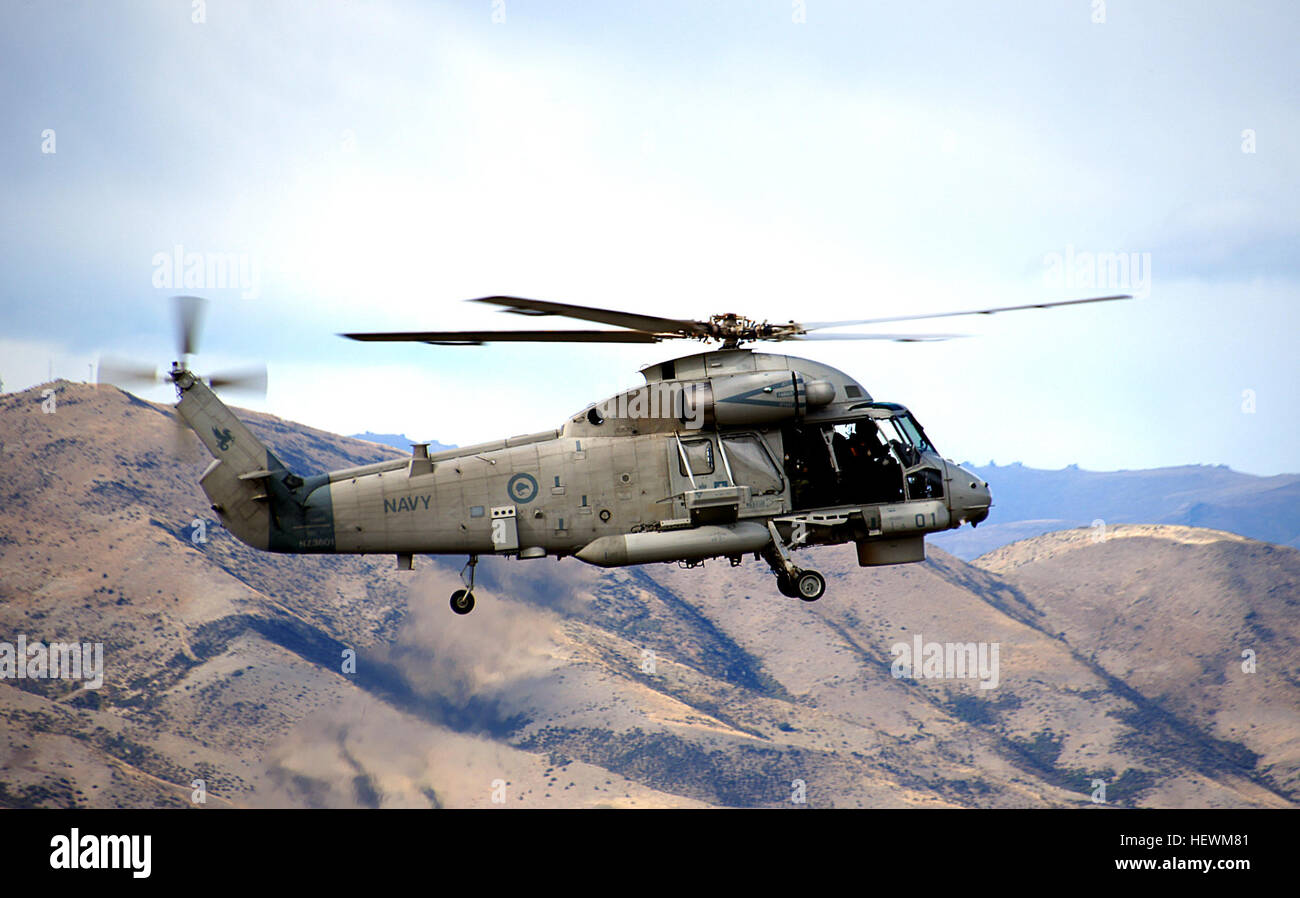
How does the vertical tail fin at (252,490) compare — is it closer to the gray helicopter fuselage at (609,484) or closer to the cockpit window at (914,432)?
the gray helicopter fuselage at (609,484)

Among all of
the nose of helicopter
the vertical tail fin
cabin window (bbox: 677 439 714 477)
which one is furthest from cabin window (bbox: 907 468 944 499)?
the vertical tail fin

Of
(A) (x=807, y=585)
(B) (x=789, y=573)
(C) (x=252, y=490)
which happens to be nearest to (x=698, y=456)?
(B) (x=789, y=573)

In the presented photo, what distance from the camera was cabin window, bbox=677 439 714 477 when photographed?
105ft

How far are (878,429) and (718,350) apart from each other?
15.7 ft

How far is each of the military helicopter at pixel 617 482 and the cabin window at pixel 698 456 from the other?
0.12ft

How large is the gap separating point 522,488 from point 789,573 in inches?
283

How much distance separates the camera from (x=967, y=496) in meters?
33.8
